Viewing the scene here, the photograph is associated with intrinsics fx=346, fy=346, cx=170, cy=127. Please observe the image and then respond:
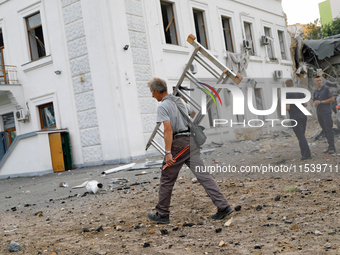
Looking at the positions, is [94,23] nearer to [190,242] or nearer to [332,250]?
[190,242]

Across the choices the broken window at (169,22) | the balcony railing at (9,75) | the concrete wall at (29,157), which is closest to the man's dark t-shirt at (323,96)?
the broken window at (169,22)

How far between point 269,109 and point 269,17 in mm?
17488

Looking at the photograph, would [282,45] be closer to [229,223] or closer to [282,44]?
[282,44]

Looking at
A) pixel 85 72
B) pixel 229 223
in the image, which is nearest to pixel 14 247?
pixel 229 223

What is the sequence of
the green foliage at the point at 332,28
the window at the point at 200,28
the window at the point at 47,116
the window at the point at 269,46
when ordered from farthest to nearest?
the green foliage at the point at 332,28, the window at the point at 269,46, the window at the point at 200,28, the window at the point at 47,116

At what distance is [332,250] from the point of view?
2.60 meters

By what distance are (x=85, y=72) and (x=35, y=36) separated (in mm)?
3436

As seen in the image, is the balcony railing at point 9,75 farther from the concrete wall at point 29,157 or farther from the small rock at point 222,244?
the small rock at point 222,244

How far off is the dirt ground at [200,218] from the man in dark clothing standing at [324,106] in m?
0.15

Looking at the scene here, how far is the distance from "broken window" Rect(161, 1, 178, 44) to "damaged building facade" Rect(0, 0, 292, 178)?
41 millimetres

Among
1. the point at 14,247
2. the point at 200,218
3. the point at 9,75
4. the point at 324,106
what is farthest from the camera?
the point at 9,75

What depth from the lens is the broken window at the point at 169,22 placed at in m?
14.0

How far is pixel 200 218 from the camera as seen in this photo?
418 cm

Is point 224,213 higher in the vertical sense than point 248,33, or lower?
lower
